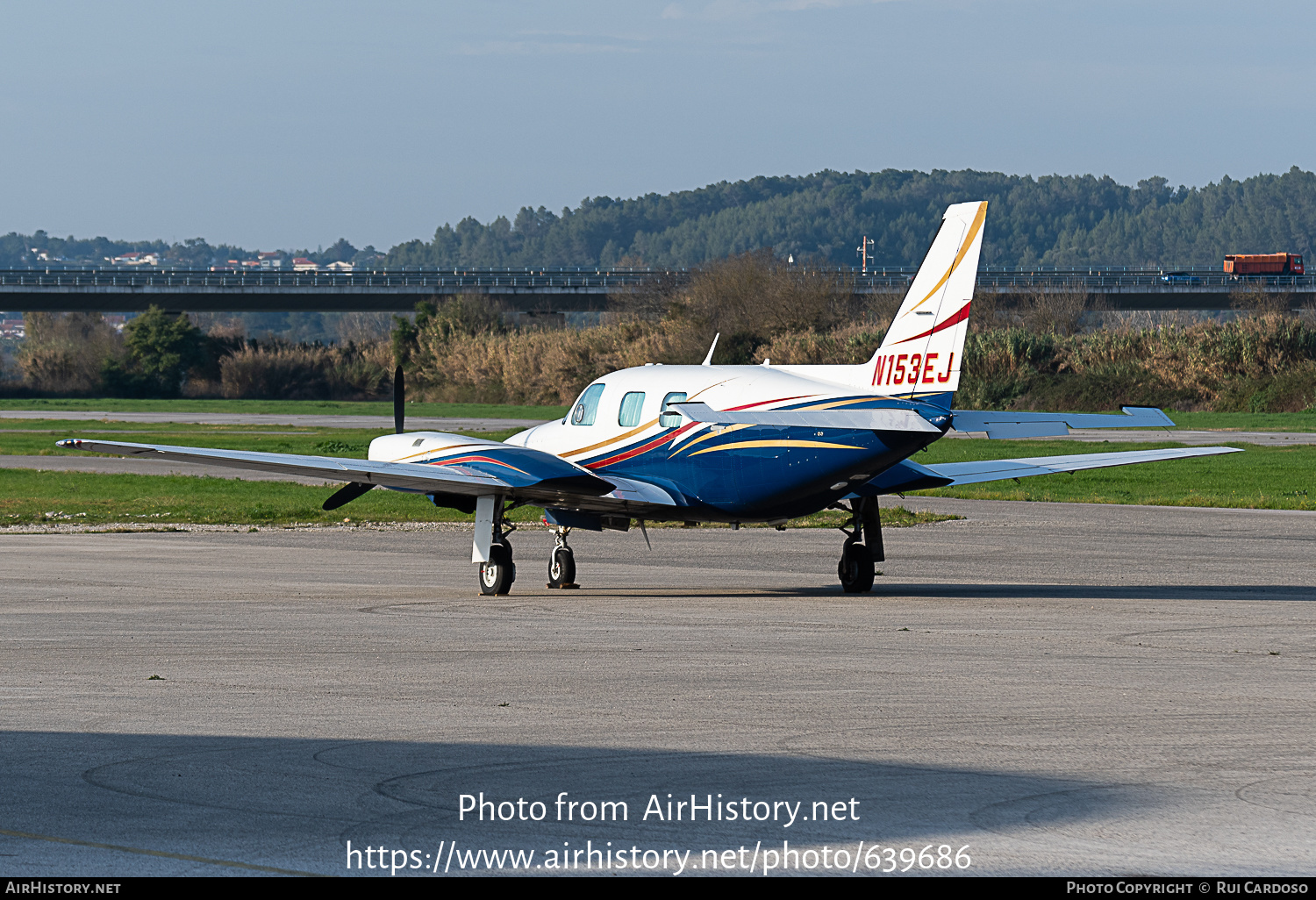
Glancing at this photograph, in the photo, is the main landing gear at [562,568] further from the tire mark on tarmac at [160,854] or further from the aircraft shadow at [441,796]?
the tire mark on tarmac at [160,854]

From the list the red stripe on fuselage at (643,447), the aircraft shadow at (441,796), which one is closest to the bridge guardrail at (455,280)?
the red stripe on fuselage at (643,447)

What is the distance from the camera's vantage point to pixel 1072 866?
7.11 meters

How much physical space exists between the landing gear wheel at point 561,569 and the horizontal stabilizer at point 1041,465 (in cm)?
532

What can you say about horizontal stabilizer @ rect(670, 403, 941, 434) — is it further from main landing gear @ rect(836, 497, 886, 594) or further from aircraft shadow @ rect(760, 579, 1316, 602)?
aircraft shadow @ rect(760, 579, 1316, 602)

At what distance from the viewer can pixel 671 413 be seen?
66.0 feet

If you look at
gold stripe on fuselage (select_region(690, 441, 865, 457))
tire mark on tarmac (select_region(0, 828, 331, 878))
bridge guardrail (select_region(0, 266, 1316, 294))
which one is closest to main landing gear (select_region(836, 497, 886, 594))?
gold stripe on fuselage (select_region(690, 441, 865, 457))

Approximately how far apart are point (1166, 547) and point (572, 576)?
11189 millimetres

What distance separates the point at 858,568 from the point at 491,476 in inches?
204

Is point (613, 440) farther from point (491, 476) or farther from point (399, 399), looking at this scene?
point (399, 399)

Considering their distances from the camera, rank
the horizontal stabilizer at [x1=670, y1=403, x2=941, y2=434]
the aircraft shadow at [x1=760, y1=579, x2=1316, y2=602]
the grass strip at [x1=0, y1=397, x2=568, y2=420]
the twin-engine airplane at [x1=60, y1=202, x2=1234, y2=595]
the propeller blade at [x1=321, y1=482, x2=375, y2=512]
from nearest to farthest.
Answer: the horizontal stabilizer at [x1=670, y1=403, x2=941, y2=434], the twin-engine airplane at [x1=60, y1=202, x2=1234, y2=595], the aircraft shadow at [x1=760, y1=579, x2=1316, y2=602], the propeller blade at [x1=321, y1=482, x2=375, y2=512], the grass strip at [x1=0, y1=397, x2=568, y2=420]

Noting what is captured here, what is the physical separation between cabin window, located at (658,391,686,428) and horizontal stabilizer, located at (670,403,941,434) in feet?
3.30

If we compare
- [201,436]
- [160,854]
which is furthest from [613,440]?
[201,436]

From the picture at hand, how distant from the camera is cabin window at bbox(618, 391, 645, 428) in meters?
20.6

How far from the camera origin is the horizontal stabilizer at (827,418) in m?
17.7
